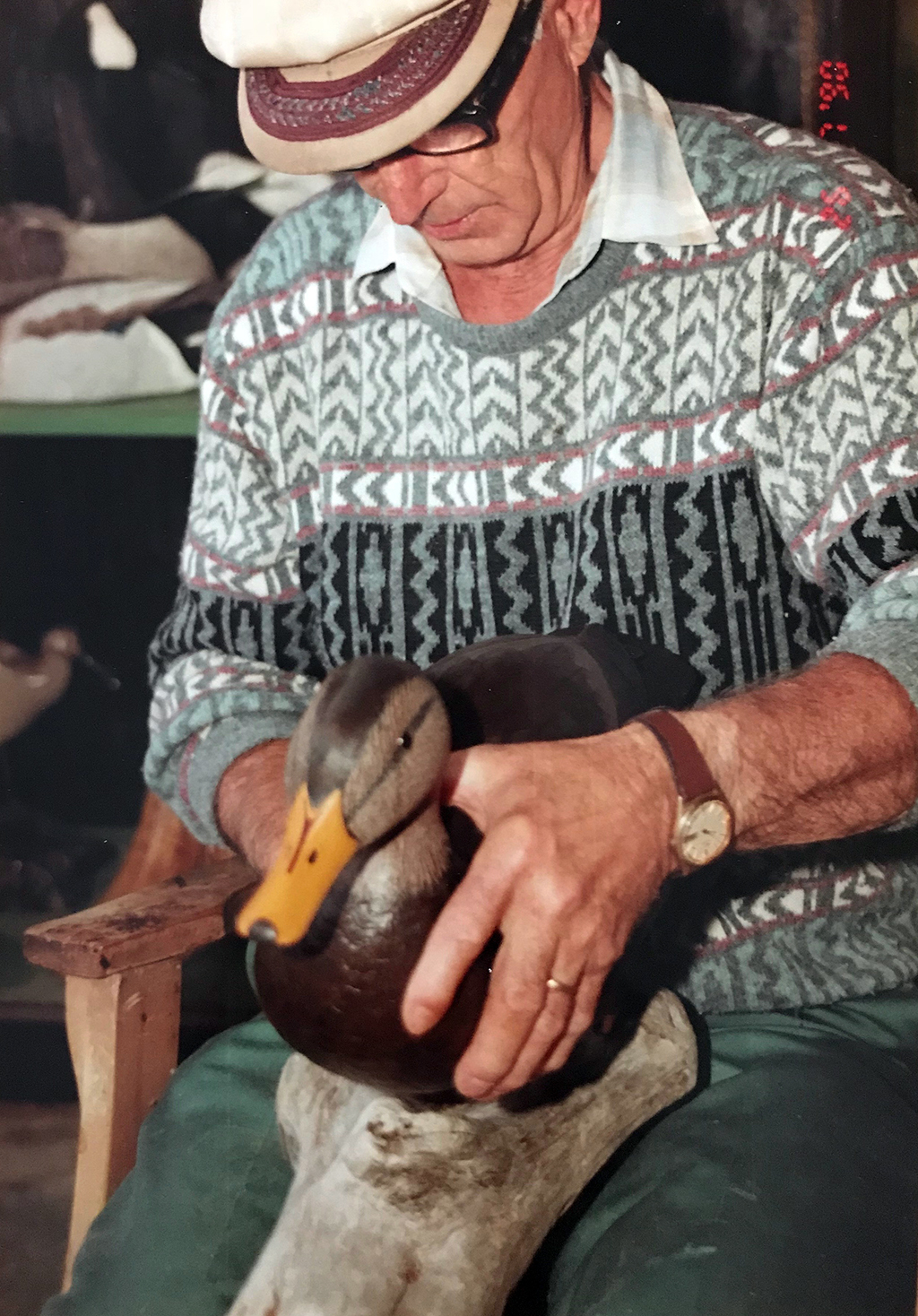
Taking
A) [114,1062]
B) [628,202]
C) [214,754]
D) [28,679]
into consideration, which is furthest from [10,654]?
[628,202]

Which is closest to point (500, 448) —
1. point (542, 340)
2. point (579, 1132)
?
point (542, 340)

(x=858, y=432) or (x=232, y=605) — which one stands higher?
(x=858, y=432)

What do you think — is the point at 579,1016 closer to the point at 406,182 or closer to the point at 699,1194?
the point at 699,1194

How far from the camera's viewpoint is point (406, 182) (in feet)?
2.49

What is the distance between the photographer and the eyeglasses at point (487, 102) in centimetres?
72

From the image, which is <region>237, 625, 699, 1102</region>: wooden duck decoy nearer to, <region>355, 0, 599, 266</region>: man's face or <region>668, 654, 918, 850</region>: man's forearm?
<region>668, 654, 918, 850</region>: man's forearm

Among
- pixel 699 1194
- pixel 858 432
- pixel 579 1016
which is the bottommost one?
pixel 699 1194

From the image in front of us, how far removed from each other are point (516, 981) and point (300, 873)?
0.14 m

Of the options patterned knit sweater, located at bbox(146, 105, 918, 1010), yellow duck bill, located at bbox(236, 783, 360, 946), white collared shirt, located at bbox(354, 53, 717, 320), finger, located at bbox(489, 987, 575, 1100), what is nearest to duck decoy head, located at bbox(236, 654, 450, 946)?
yellow duck bill, located at bbox(236, 783, 360, 946)

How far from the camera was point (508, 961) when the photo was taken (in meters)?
0.62

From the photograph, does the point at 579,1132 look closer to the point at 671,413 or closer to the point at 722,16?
the point at 671,413

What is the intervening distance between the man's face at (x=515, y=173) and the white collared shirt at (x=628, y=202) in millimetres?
18

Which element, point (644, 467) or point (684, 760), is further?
point (644, 467)

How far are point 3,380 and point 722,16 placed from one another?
20.1 inches
